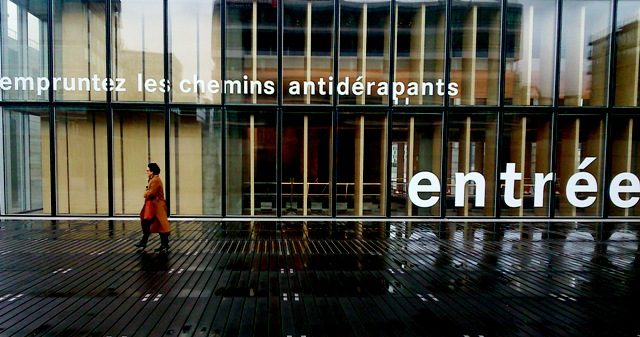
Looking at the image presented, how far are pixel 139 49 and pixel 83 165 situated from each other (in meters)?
4.06

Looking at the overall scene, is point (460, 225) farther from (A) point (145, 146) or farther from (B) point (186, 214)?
(A) point (145, 146)

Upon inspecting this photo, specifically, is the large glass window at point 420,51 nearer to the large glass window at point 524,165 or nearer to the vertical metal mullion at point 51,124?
the large glass window at point 524,165

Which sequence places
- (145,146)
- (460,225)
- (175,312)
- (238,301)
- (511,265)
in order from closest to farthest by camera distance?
(175,312), (238,301), (511,265), (460,225), (145,146)

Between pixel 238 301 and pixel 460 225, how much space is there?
823 cm

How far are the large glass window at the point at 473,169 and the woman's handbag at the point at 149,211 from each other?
881cm

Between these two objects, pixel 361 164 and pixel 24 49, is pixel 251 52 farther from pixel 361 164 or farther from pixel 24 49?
pixel 24 49

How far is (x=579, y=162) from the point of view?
41.5 feet

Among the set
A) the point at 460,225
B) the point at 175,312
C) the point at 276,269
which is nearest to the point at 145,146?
the point at 276,269

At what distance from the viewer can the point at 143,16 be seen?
12000mm

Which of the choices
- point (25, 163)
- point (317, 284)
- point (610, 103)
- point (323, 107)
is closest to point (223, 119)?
point (323, 107)

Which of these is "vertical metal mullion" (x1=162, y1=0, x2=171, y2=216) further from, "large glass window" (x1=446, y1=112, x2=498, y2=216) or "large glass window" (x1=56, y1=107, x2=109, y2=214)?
"large glass window" (x1=446, y1=112, x2=498, y2=216)

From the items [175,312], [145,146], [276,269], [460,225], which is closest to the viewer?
[175,312]

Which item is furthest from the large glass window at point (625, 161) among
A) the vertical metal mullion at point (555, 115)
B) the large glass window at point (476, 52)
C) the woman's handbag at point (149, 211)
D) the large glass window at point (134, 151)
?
the large glass window at point (134, 151)

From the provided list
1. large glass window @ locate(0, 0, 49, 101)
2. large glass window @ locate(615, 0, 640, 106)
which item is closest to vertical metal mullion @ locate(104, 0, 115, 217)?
large glass window @ locate(0, 0, 49, 101)
